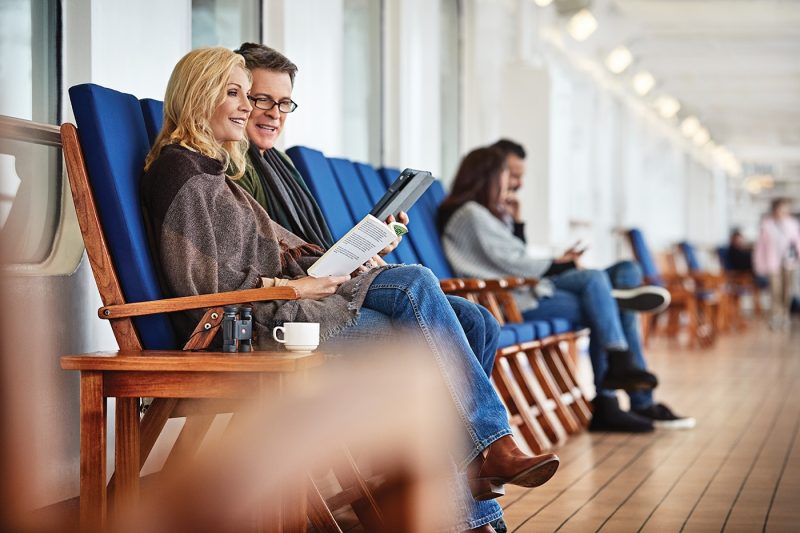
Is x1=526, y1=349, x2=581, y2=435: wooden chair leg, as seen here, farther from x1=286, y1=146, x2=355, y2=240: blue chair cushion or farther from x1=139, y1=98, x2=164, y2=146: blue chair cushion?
x1=139, y1=98, x2=164, y2=146: blue chair cushion

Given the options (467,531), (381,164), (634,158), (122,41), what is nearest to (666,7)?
(634,158)

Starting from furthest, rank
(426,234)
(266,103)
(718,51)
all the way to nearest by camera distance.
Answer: (718,51) < (426,234) < (266,103)

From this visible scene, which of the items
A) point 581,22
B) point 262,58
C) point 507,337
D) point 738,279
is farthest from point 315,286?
point 738,279

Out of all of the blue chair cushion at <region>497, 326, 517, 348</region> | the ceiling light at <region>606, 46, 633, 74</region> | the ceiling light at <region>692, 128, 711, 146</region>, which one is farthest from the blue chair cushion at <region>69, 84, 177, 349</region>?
the ceiling light at <region>692, 128, 711, 146</region>

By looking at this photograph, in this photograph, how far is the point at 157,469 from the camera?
3217 mm

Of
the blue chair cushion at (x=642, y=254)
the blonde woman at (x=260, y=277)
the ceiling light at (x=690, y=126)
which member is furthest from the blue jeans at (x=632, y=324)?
the ceiling light at (x=690, y=126)

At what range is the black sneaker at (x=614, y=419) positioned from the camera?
4.45 meters

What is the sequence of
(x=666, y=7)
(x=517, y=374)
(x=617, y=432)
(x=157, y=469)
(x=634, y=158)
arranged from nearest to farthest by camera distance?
(x=157, y=469), (x=517, y=374), (x=617, y=432), (x=666, y=7), (x=634, y=158)

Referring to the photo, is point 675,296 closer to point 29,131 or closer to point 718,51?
point 718,51

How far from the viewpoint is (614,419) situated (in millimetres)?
4473

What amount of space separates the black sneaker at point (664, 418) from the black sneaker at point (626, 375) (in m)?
0.34

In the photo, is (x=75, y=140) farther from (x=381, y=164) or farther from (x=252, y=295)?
(x=381, y=164)

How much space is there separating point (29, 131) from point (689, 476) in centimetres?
220

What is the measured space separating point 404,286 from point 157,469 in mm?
1243
